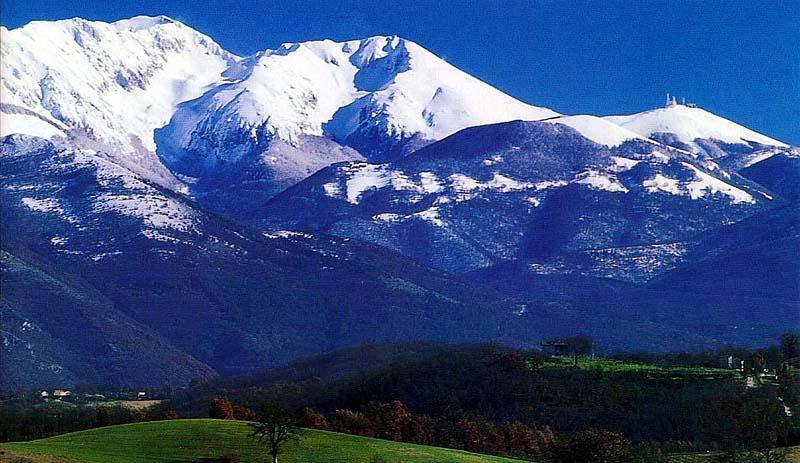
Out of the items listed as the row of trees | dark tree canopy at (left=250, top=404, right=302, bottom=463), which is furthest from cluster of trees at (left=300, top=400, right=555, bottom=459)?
dark tree canopy at (left=250, top=404, right=302, bottom=463)

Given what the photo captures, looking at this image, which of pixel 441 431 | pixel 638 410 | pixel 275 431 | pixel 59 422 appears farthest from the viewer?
pixel 59 422

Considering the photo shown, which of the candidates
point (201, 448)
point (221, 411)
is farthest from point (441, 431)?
point (201, 448)

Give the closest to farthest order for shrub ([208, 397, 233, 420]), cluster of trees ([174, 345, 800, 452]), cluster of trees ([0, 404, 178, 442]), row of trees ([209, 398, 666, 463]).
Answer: row of trees ([209, 398, 666, 463]) < cluster of trees ([174, 345, 800, 452]) < shrub ([208, 397, 233, 420]) < cluster of trees ([0, 404, 178, 442])

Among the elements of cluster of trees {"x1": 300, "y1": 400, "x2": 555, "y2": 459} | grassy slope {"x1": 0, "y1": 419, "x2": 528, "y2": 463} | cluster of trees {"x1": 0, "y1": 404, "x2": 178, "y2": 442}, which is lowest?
grassy slope {"x1": 0, "y1": 419, "x2": 528, "y2": 463}

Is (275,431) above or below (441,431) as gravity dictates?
below

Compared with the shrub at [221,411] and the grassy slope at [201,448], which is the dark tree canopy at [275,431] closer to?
the grassy slope at [201,448]

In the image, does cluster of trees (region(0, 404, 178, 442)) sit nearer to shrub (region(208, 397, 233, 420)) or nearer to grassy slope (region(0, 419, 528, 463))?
shrub (region(208, 397, 233, 420))

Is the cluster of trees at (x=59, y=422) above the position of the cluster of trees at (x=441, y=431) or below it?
above

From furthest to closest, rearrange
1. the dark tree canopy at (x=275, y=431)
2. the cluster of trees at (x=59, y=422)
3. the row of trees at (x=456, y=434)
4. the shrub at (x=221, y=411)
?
the cluster of trees at (x=59, y=422) → the shrub at (x=221, y=411) → the row of trees at (x=456, y=434) → the dark tree canopy at (x=275, y=431)

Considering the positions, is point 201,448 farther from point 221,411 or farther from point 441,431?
point 221,411

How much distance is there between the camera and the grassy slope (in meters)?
97.1

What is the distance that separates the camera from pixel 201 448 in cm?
10275

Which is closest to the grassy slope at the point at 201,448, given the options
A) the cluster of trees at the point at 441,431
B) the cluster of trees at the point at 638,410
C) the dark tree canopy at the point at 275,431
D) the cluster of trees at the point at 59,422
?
the dark tree canopy at the point at 275,431

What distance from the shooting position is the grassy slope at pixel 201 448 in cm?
9706
